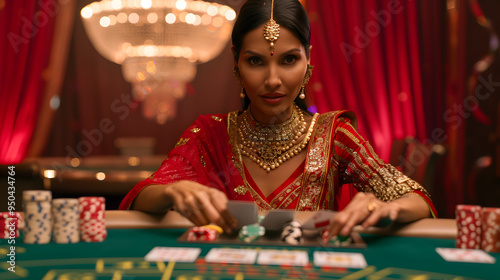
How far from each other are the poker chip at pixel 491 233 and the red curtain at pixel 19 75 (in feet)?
16.4

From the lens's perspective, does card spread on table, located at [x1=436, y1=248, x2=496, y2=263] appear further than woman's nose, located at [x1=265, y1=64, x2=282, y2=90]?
No

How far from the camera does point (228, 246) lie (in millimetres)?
1238

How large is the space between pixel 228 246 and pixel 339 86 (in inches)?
144

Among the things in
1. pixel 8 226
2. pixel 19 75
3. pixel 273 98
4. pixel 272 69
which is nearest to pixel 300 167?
pixel 273 98

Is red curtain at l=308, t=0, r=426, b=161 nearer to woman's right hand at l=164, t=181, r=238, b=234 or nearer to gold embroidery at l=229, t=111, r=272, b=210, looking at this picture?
gold embroidery at l=229, t=111, r=272, b=210

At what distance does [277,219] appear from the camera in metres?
1.40

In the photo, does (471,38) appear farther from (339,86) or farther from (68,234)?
(68,234)

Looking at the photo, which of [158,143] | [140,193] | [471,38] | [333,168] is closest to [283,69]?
[333,168]

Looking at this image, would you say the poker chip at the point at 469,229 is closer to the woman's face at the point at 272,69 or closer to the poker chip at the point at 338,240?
the poker chip at the point at 338,240

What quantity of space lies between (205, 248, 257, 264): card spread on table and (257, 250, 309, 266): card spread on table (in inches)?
0.8

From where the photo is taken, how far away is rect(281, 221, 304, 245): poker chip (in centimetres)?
125

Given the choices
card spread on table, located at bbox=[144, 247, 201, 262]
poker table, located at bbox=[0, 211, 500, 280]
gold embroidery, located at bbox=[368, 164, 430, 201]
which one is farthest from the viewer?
gold embroidery, located at bbox=[368, 164, 430, 201]

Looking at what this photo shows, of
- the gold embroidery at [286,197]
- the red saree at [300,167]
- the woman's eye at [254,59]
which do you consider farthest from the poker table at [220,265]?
the woman's eye at [254,59]

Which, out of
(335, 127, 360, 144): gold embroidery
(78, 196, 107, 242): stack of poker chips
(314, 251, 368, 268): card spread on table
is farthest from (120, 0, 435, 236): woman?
(314, 251, 368, 268): card spread on table
